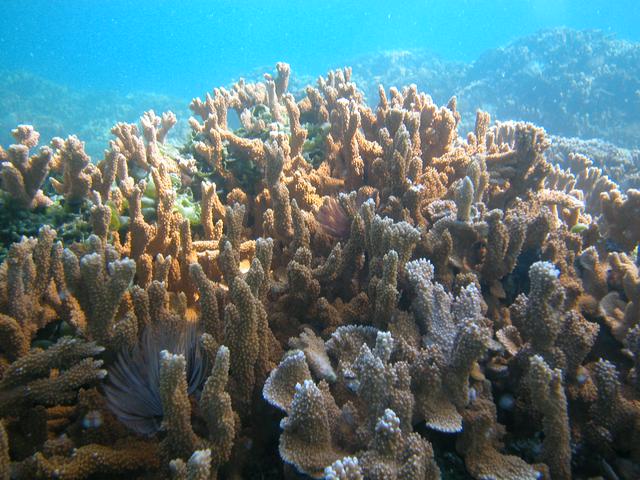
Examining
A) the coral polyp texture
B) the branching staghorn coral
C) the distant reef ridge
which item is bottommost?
the coral polyp texture

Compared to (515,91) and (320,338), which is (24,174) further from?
(515,91)

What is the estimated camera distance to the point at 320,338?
2.53 m

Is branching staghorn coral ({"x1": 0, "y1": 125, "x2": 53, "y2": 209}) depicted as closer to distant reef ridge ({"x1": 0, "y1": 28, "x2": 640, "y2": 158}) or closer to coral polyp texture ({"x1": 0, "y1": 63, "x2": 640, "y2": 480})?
coral polyp texture ({"x1": 0, "y1": 63, "x2": 640, "y2": 480})

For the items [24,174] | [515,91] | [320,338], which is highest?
[515,91]

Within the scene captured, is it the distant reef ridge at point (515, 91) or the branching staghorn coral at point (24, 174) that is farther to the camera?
the distant reef ridge at point (515, 91)

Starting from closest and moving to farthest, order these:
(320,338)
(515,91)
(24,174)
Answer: (320,338), (24,174), (515,91)

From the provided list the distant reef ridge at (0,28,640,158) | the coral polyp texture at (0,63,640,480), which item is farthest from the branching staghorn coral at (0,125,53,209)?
the distant reef ridge at (0,28,640,158)

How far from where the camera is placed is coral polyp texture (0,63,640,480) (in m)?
1.78

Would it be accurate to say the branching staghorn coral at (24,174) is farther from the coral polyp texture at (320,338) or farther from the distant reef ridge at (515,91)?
the distant reef ridge at (515,91)

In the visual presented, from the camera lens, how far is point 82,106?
3281 cm

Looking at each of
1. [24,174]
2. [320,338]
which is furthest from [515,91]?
[24,174]

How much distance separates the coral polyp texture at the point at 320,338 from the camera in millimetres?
1780

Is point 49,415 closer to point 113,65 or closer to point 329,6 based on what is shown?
point 113,65

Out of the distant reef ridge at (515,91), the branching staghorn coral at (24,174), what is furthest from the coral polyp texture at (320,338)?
the distant reef ridge at (515,91)
